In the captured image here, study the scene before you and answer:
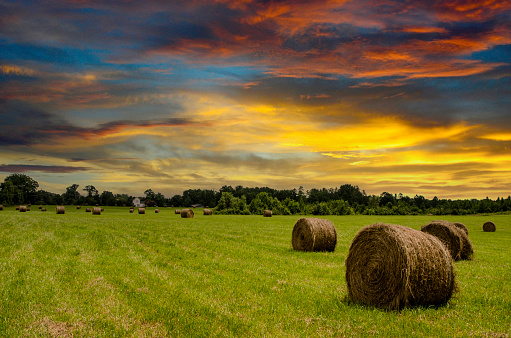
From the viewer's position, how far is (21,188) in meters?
134

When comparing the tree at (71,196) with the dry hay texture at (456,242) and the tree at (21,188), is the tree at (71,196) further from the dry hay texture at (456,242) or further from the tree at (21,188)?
the dry hay texture at (456,242)

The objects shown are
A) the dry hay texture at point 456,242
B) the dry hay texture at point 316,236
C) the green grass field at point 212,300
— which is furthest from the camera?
the dry hay texture at point 316,236

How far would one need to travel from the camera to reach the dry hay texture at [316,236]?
786 inches

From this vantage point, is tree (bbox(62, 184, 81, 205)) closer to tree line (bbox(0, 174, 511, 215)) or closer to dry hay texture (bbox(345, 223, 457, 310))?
tree line (bbox(0, 174, 511, 215))

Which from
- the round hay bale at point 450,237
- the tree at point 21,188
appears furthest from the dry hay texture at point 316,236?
the tree at point 21,188

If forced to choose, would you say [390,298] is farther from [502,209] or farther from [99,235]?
[502,209]

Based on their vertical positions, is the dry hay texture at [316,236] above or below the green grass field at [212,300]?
above

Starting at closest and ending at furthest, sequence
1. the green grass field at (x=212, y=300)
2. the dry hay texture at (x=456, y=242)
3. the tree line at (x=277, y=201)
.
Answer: the green grass field at (x=212, y=300)
the dry hay texture at (x=456, y=242)
the tree line at (x=277, y=201)

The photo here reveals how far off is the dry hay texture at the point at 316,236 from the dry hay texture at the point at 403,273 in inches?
375

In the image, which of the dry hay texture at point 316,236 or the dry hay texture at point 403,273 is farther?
the dry hay texture at point 316,236

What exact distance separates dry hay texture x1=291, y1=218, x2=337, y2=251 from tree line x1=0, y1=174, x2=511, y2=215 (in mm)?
65037

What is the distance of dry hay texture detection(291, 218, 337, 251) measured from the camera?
1995 centimetres

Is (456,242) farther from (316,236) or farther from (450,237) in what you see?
(316,236)

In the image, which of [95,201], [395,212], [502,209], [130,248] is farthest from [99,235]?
[95,201]
